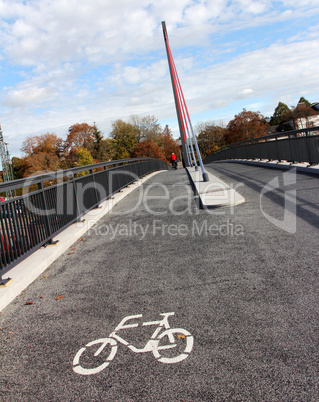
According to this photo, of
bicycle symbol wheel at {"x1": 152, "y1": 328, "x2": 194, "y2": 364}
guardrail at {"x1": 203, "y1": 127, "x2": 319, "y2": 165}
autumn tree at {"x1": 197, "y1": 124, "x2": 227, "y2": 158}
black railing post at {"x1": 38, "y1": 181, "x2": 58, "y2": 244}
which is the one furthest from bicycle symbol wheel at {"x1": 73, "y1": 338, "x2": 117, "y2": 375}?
autumn tree at {"x1": 197, "y1": 124, "x2": 227, "y2": 158}

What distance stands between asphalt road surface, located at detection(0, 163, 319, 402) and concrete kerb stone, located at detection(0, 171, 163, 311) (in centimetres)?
12

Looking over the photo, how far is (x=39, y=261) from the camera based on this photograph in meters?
5.67

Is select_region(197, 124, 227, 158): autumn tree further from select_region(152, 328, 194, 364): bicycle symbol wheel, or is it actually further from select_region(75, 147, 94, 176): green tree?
select_region(152, 328, 194, 364): bicycle symbol wheel

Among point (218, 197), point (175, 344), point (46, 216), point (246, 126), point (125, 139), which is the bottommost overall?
point (175, 344)

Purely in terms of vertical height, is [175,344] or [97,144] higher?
[97,144]

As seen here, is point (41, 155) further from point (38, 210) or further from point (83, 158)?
point (38, 210)

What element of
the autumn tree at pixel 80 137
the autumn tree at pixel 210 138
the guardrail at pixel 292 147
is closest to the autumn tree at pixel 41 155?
the autumn tree at pixel 80 137

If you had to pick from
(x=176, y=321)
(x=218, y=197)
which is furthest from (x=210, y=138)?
(x=176, y=321)

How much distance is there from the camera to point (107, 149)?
331 ft

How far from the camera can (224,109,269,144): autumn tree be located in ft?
219

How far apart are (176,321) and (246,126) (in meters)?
67.4

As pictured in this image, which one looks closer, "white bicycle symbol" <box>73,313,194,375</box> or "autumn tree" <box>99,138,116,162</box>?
"white bicycle symbol" <box>73,313,194,375</box>

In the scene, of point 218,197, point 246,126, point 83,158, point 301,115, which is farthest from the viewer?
point 83,158

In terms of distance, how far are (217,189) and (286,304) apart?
24.3 ft
